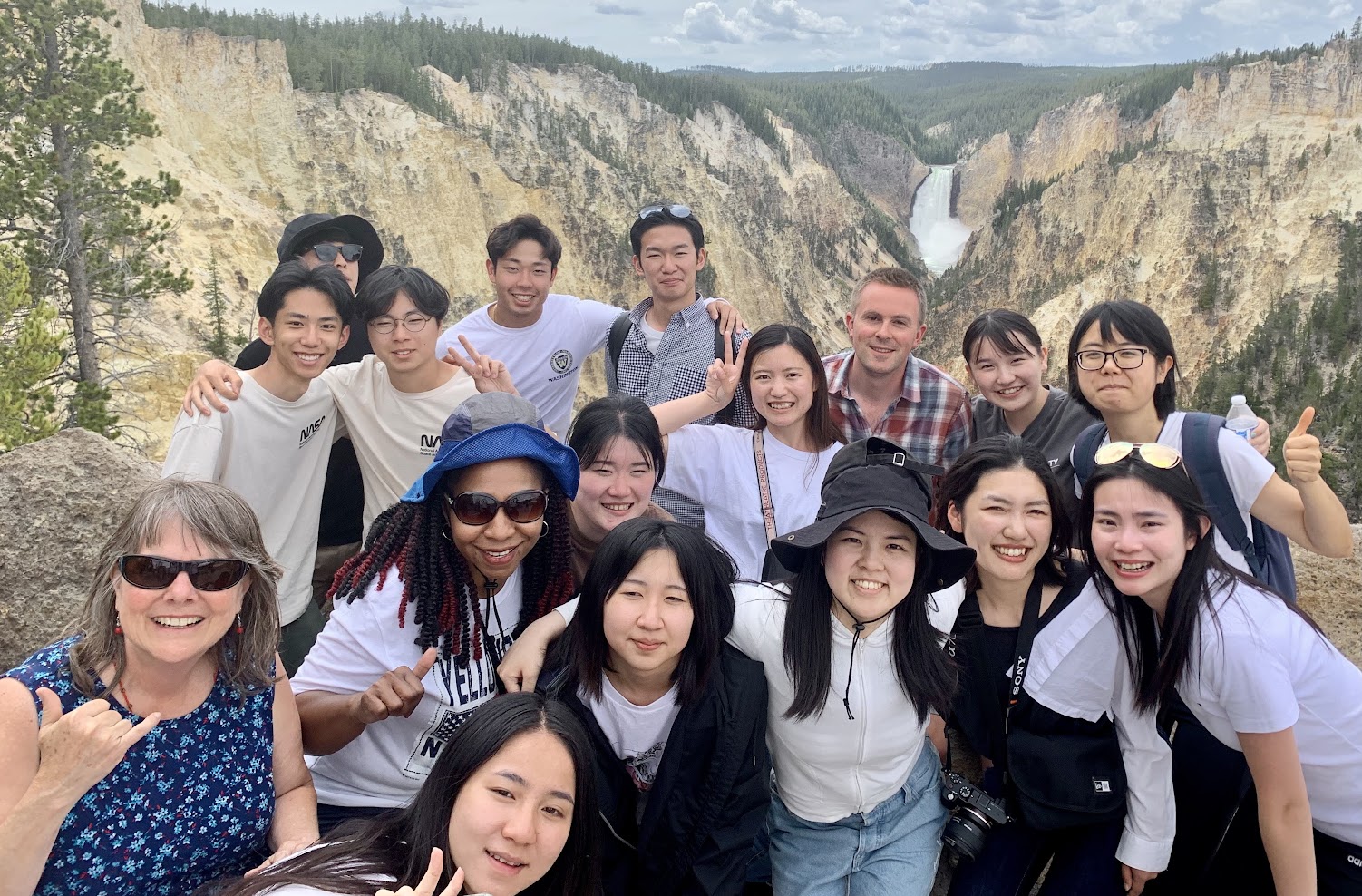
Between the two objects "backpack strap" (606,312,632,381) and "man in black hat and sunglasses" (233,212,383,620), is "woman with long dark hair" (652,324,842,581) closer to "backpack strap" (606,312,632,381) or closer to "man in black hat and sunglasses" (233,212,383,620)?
"backpack strap" (606,312,632,381)

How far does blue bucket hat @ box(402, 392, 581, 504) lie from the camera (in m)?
2.77

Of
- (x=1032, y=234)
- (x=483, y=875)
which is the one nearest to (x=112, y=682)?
(x=483, y=875)

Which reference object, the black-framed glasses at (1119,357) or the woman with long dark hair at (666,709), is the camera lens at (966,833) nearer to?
the woman with long dark hair at (666,709)

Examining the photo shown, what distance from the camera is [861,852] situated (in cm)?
282

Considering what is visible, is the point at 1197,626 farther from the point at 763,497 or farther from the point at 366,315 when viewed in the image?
the point at 366,315

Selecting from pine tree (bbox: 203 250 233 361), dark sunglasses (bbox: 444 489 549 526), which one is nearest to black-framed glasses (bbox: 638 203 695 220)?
dark sunglasses (bbox: 444 489 549 526)

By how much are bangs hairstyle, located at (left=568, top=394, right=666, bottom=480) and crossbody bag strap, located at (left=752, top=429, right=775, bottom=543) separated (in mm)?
563

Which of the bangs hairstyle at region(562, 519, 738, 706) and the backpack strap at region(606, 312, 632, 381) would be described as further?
the backpack strap at region(606, 312, 632, 381)

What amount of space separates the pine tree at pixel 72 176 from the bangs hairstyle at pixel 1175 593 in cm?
1484

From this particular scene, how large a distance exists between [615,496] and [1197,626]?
6.04ft

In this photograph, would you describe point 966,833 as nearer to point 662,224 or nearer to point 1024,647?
point 1024,647

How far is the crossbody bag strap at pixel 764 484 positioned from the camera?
12.2 feet

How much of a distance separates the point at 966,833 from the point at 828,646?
77 cm

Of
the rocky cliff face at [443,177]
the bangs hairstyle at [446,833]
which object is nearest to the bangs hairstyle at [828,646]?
the bangs hairstyle at [446,833]
